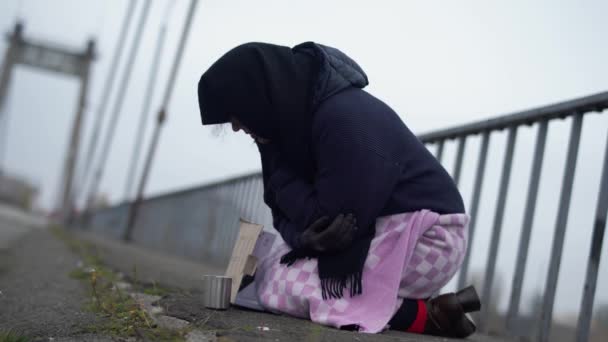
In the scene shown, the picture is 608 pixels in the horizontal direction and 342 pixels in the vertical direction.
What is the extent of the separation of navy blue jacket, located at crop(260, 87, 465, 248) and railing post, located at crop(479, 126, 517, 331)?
773 mm

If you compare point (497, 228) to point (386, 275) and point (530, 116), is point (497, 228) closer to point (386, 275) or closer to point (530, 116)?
point (530, 116)

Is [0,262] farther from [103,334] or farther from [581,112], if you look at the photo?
[581,112]

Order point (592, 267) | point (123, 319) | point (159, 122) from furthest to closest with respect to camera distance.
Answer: point (159, 122) → point (592, 267) → point (123, 319)

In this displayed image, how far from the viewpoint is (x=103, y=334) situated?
1819 mm

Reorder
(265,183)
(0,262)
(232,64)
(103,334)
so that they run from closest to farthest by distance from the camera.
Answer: (103,334) < (232,64) < (265,183) < (0,262)

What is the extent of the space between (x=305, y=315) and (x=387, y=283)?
0.30m

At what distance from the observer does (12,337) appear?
1.75 m

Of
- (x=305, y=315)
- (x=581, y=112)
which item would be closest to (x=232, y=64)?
(x=305, y=315)

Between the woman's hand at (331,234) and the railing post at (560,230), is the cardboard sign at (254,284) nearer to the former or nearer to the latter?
the woman's hand at (331,234)

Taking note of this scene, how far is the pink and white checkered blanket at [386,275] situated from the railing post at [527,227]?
55cm

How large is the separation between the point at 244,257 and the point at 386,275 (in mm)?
527

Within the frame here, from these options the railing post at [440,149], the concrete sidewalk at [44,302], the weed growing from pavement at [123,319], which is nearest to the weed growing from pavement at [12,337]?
the concrete sidewalk at [44,302]

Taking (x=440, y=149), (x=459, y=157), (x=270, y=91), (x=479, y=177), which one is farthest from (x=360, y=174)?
(x=440, y=149)

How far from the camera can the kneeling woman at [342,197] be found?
2258 mm
